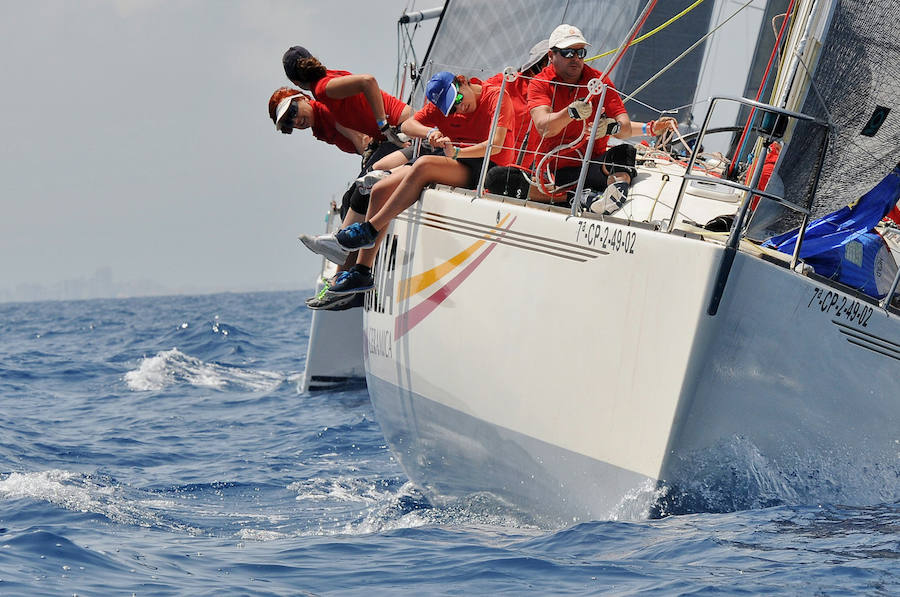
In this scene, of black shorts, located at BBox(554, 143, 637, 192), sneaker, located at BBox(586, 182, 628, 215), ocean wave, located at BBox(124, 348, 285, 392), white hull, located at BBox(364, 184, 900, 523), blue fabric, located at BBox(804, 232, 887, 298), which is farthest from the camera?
ocean wave, located at BBox(124, 348, 285, 392)

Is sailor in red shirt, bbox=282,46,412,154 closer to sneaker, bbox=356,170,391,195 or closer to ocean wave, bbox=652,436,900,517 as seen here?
sneaker, bbox=356,170,391,195

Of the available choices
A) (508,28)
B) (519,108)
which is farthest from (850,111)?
(508,28)

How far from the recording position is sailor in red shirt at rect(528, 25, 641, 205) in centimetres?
498

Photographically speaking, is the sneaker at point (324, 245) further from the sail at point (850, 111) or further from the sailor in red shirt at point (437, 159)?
the sail at point (850, 111)

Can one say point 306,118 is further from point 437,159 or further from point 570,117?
point 570,117

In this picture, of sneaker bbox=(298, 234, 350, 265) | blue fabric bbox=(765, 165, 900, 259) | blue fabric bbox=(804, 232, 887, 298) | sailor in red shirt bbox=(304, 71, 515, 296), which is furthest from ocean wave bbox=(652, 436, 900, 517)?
sneaker bbox=(298, 234, 350, 265)

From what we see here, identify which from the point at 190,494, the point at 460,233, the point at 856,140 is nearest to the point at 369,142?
the point at 460,233

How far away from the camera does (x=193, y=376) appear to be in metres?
14.3

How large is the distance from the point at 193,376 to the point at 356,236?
31.5 ft

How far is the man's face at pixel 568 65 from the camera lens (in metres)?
5.11

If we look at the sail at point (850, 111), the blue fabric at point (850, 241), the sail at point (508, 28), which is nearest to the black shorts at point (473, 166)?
the blue fabric at point (850, 241)

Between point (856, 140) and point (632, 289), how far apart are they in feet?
3.65

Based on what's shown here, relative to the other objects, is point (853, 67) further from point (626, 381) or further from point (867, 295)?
point (626, 381)

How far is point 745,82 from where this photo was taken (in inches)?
341
